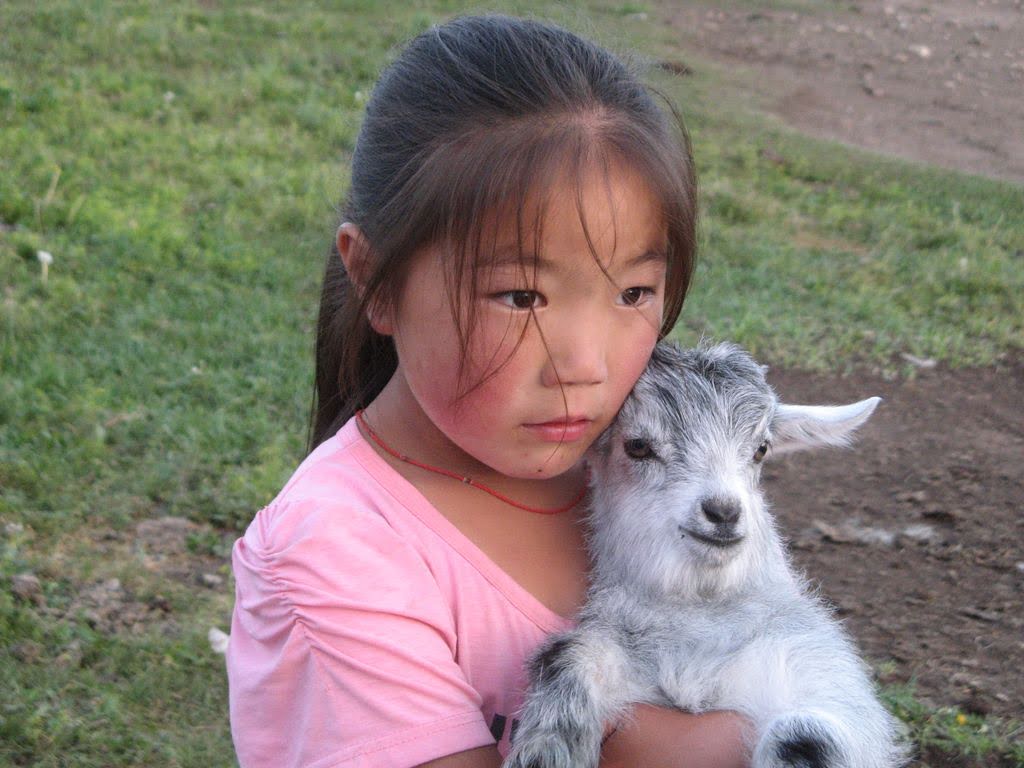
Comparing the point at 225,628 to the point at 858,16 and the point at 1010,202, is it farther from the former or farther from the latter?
the point at 858,16

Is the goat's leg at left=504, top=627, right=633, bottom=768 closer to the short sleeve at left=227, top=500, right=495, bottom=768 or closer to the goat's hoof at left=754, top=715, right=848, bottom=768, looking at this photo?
the short sleeve at left=227, top=500, right=495, bottom=768

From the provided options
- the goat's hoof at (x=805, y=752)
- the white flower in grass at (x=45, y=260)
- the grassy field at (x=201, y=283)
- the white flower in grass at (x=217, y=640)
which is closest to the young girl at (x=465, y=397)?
the goat's hoof at (x=805, y=752)

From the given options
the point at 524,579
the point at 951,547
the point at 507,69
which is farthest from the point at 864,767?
the point at 951,547

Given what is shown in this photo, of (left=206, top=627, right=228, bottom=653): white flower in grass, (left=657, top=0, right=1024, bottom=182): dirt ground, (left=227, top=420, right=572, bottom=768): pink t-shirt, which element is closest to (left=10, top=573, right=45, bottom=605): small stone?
(left=206, top=627, right=228, bottom=653): white flower in grass

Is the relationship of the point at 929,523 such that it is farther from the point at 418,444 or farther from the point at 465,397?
the point at 465,397

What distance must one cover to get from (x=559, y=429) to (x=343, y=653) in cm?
54

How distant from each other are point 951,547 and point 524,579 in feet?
7.99

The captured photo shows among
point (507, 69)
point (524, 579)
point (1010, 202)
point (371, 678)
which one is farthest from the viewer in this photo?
point (1010, 202)

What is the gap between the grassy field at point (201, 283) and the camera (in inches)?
150

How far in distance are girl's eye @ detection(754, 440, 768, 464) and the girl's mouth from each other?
547 mm

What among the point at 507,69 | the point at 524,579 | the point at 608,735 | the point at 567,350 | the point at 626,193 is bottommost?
the point at 608,735

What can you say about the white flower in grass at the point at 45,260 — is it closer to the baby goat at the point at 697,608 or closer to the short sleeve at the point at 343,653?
the baby goat at the point at 697,608

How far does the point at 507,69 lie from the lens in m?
2.18

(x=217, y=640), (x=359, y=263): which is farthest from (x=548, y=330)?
(x=217, y=640)
